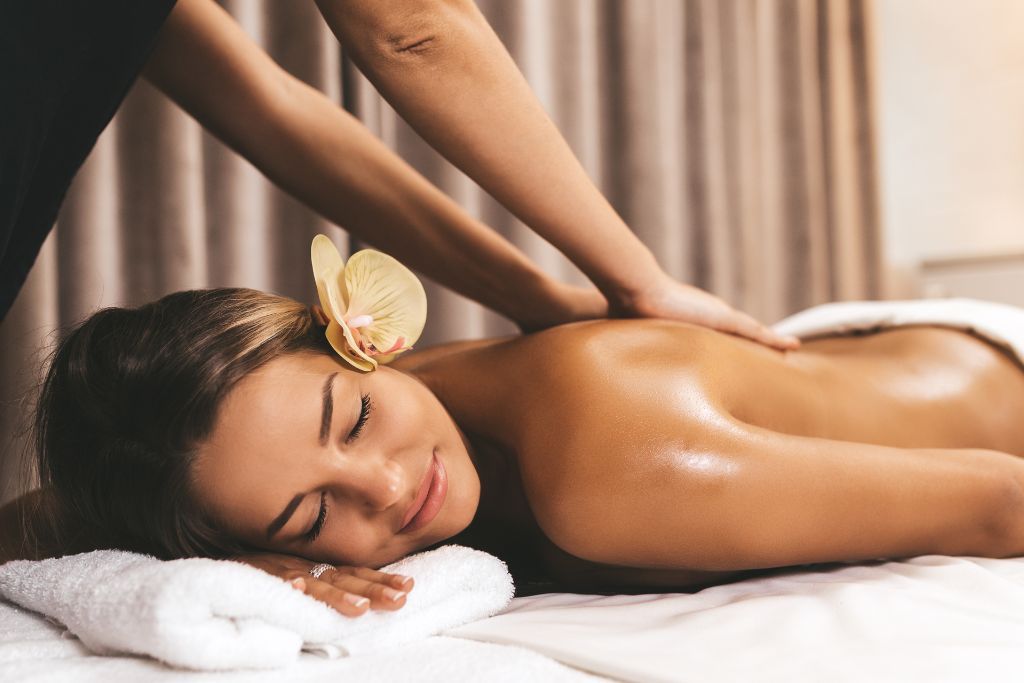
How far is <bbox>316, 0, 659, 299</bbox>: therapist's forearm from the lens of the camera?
0.99 meters

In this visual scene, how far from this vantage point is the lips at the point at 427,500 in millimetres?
966

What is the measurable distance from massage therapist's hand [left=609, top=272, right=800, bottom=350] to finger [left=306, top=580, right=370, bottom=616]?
2.06 ft

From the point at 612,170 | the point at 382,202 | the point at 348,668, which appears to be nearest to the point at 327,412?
the point at 348,668

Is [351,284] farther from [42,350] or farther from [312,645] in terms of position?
[42,350]

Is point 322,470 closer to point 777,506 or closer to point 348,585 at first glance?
point 348,585

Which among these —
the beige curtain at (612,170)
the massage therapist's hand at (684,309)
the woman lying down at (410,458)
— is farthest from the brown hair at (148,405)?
the massage therapist's hand at (684,309)

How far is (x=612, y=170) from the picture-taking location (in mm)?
2359

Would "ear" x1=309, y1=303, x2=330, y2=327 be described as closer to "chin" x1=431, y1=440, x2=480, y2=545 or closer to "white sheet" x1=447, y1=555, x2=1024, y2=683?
"chin" x1=431, y1=440, x2=480, y2=545

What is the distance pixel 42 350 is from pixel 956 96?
2.87 m

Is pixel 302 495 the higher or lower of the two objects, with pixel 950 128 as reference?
lower

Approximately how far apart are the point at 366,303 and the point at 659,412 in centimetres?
39

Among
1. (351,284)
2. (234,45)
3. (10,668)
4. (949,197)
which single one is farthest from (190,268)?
(949,197)

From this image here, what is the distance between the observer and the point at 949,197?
3.00 m

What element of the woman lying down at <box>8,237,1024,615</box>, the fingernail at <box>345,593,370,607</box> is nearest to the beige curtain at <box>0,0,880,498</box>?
the woman lying down at <box>8,237,1024,615</box>
